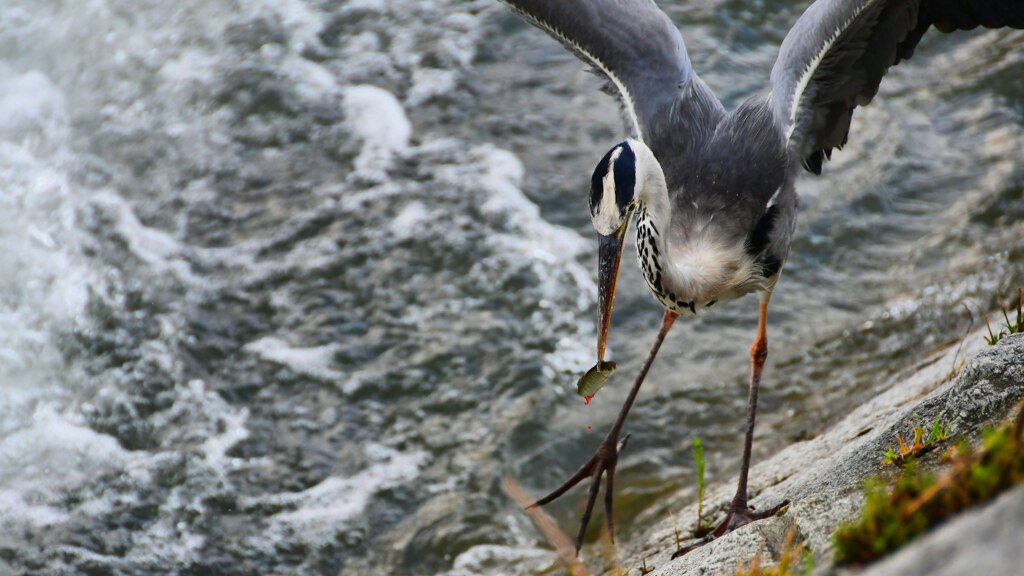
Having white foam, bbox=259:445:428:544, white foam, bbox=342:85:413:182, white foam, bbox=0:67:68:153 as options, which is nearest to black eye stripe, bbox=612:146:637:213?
white foam, bbox=259:445:428:544

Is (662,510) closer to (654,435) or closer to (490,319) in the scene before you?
(654,435)

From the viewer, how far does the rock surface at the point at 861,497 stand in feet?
5.21

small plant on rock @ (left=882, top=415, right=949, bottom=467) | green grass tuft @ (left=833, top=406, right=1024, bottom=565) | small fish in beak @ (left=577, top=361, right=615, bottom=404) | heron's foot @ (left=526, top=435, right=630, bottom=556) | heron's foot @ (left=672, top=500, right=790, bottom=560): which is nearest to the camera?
green grass tuft @ (left=833, top=406, right=1024, bottom=565)

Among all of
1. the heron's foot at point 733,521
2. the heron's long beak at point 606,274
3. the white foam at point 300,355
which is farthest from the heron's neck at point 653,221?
the white foam at point 300,355

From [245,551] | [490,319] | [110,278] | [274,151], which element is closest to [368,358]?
[490,319]

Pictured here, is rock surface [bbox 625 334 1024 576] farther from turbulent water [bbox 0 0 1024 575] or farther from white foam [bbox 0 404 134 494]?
white foam [bbox 0 404 134 494]

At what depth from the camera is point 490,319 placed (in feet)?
20.8

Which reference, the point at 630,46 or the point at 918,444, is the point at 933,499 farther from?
the point at 630,46

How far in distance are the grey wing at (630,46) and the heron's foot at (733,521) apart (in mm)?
1853

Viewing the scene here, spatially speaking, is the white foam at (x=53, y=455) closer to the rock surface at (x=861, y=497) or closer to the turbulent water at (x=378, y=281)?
the turbulent water at (x=378, y=281)

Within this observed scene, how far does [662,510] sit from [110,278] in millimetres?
4134

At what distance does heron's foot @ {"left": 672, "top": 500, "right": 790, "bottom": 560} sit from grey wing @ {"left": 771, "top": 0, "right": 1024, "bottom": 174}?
1.64 meters

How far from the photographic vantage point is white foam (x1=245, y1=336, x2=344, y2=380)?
239 inches

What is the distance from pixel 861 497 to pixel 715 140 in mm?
2135
